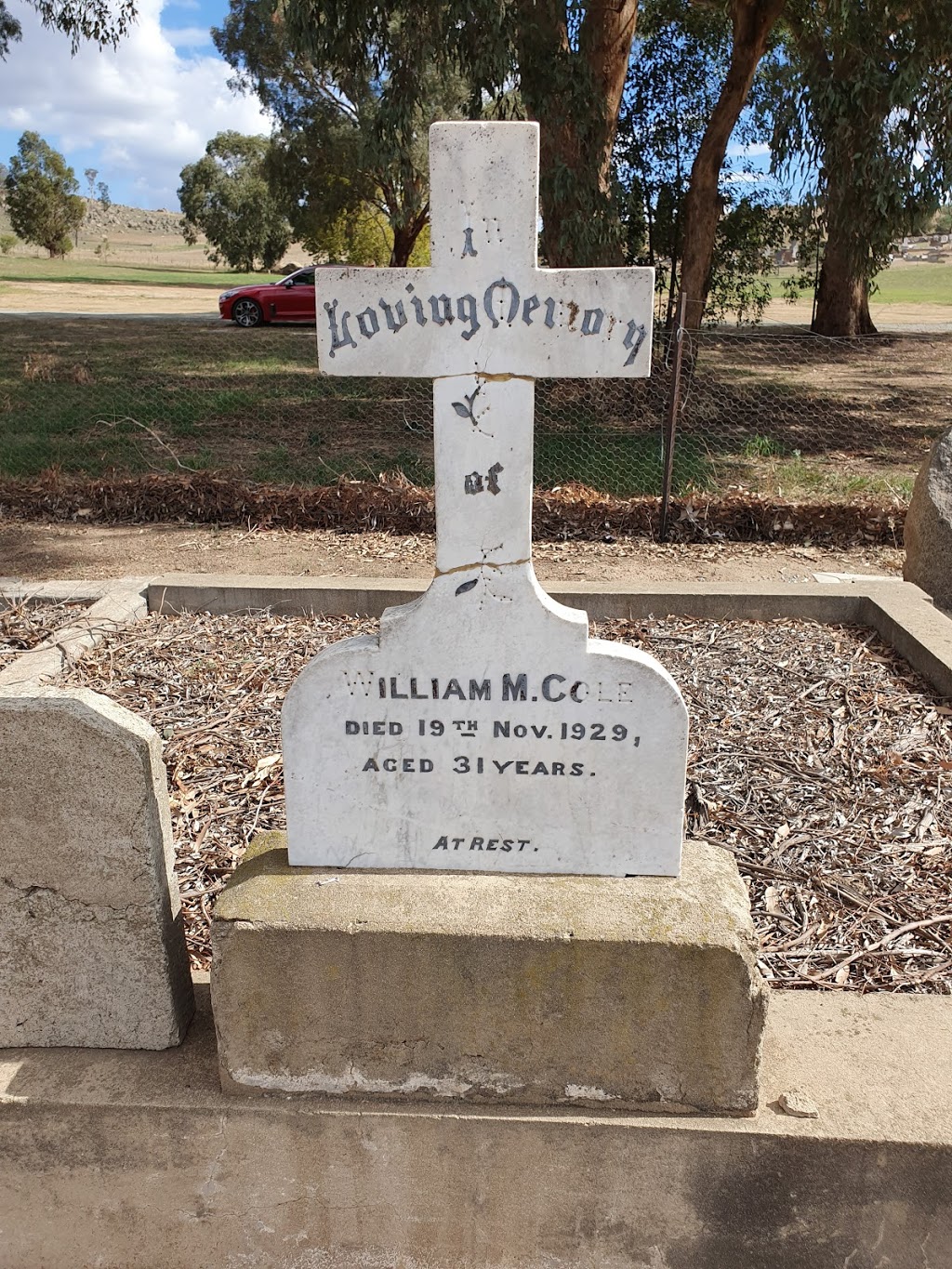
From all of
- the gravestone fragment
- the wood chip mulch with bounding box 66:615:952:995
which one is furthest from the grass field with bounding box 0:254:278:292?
the wood chip mulch with bounding box 66:615:952:995

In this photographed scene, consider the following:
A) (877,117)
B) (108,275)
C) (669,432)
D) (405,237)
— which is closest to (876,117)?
(877,117)

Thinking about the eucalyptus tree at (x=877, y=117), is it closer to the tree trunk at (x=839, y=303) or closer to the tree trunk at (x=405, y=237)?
the tree trunk at (x=839, y=303)

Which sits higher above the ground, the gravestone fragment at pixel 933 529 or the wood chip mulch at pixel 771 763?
the gravestone fragment at pixel 933 529

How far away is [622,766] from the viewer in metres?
2.48

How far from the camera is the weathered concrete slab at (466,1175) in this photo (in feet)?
7.48

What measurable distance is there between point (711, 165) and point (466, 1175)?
39.1 feet

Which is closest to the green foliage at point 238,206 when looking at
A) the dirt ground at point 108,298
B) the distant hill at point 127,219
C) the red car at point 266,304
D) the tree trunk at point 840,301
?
the dirt ground at point 108,298

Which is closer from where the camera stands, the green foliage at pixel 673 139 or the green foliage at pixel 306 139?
the green foliage at pixel 673 139

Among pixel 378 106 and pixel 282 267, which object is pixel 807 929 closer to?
pixel 378 106

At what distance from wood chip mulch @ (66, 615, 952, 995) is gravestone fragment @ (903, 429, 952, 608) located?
101cm

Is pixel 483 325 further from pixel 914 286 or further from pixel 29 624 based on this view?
pixel 914 286

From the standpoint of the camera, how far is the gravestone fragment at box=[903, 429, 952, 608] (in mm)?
5848

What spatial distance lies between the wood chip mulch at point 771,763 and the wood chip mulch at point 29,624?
350mm

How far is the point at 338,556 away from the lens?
696cm
